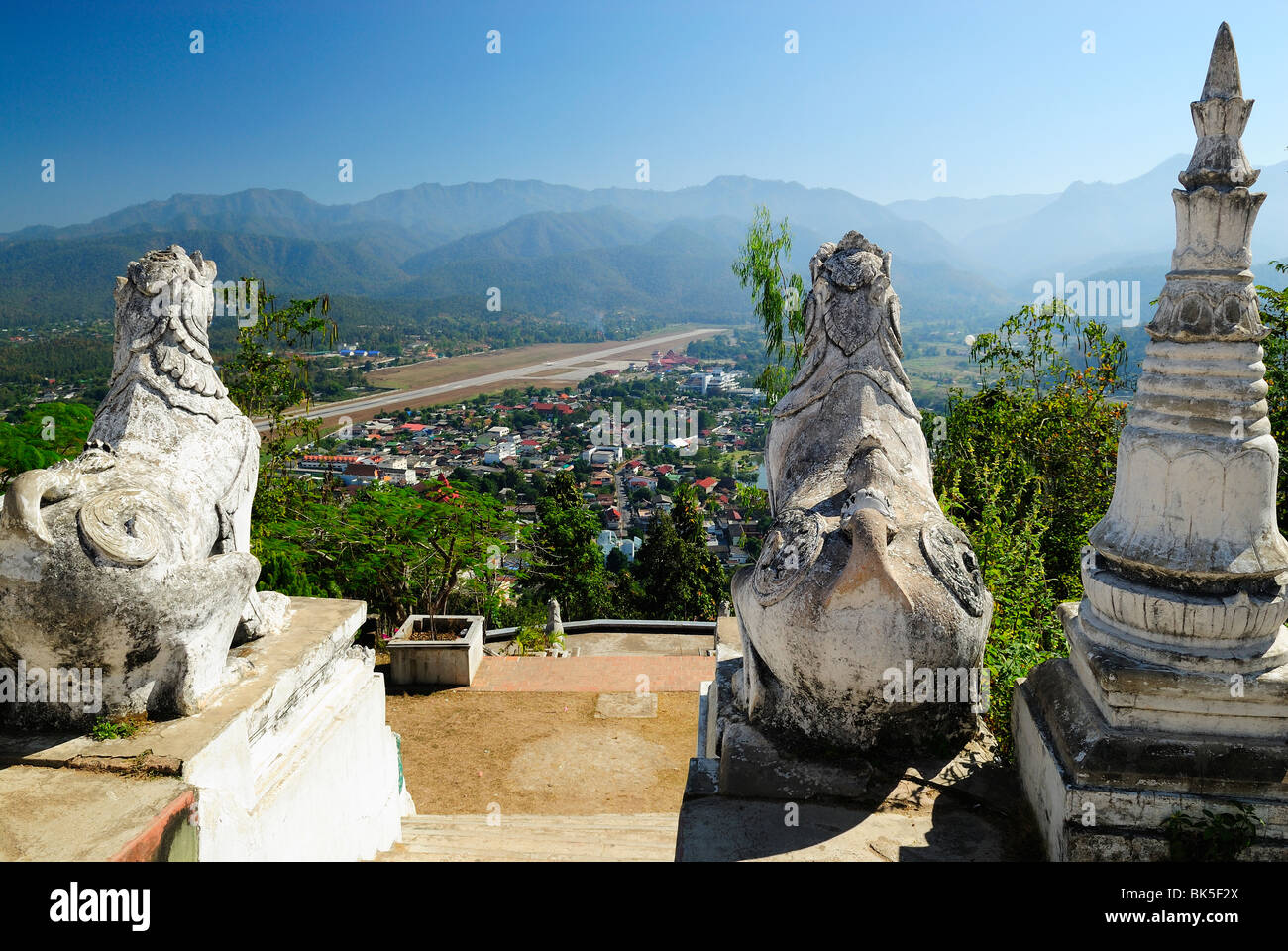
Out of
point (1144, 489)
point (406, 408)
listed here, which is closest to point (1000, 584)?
point (1144, 489)

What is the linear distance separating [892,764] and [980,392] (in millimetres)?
11704

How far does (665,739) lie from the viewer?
8695 mm

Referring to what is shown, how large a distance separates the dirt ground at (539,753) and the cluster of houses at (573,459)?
50.7ft

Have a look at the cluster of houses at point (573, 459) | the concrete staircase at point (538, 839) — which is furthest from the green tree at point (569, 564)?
the concrete staircase at point (538, 839)

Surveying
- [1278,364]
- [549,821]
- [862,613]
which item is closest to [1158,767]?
[862,613]

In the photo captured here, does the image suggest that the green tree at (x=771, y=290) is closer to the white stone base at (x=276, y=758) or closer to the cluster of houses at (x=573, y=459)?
the cluster of houses at (x=573, y=459)

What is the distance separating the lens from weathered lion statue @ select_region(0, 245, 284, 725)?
3.83 meters

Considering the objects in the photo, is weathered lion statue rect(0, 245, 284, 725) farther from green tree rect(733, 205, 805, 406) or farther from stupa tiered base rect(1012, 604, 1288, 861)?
green tree rect(733, 205, 805, 406)

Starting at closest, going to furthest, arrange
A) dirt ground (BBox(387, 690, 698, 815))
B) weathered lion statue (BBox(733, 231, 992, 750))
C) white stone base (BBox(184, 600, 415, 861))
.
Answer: weathered lion statue (BBox(733, 231, 992, 750))
white stone base (BBox(184, 600, 415, 861))
dirt ground (BBox(387, 690, 698, 815))

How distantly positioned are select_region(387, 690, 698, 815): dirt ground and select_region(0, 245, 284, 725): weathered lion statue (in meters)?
3.12

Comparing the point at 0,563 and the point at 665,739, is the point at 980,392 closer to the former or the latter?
the point at 665,739

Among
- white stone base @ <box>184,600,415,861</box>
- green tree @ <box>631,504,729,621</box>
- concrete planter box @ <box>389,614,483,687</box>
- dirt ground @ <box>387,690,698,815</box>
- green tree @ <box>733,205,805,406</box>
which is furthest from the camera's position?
green tree @ <box>631,504,729,621</box>

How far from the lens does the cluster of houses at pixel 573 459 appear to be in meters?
31.7

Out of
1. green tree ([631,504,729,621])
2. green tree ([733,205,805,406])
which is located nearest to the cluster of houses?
green tree ([631,504,729,621])
